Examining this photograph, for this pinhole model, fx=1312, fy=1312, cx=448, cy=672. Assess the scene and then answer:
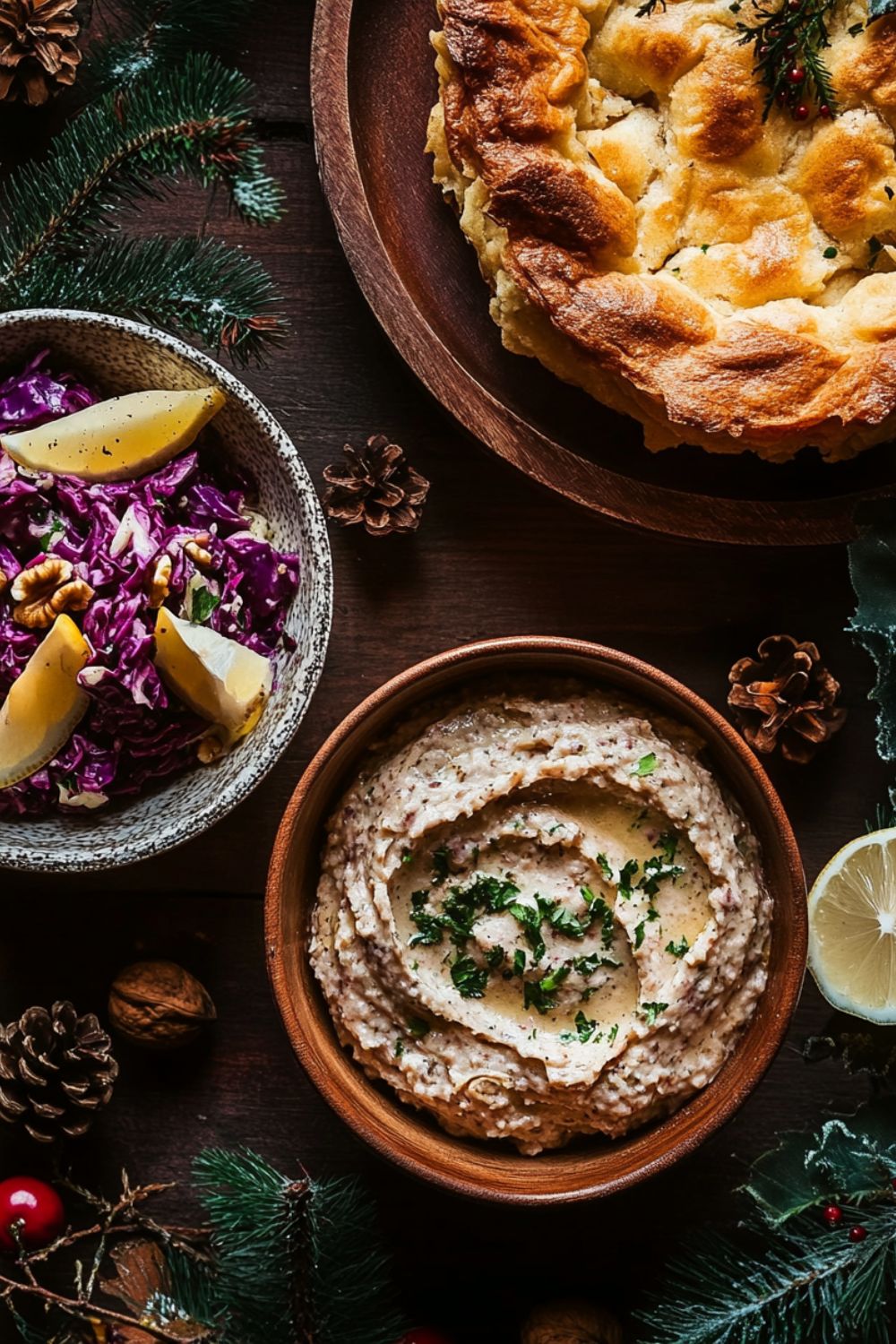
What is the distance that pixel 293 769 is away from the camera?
2.79 meters

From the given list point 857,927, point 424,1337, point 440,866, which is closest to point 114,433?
point 440,866

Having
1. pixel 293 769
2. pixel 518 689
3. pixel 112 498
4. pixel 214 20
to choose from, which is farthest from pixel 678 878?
pixel 214 20

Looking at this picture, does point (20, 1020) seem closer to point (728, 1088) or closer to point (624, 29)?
point (728, 1088)

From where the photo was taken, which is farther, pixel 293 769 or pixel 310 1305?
pixel 293 769

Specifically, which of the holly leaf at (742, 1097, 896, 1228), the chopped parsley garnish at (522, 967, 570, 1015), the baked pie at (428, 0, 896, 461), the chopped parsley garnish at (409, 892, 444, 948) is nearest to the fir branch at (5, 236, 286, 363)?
the baked pie at (428, 0, 896, 461)

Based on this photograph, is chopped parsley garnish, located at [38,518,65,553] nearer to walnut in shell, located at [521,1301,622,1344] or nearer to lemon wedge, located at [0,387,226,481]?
lemon wedge, located at [0,387,226,481]

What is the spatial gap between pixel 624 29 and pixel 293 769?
5.35 ft

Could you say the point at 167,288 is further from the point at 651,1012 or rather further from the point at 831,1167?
the point at 831,1167

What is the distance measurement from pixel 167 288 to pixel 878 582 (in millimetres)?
1522

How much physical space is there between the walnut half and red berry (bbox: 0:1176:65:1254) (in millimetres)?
1188

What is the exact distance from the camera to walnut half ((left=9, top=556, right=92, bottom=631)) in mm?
2359

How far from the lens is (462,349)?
2.69 m

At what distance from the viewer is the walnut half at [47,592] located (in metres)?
2.36

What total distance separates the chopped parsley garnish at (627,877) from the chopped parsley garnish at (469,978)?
0.30m
